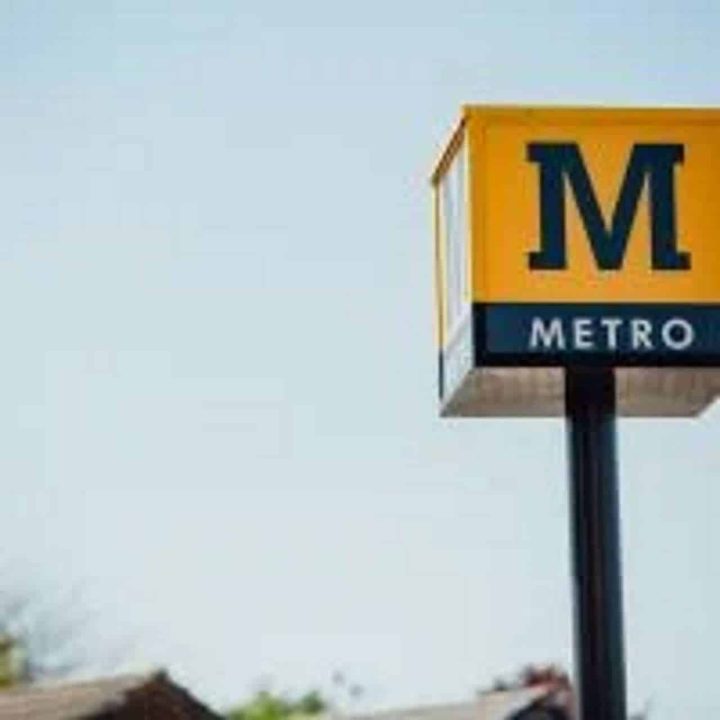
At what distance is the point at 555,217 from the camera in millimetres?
8188

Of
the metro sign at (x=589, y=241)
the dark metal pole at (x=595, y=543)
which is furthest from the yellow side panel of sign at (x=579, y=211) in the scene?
the dark metal pole at (x=595, y=543)

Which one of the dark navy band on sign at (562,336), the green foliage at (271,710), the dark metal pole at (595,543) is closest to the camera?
the dark metal pole at (595,543)

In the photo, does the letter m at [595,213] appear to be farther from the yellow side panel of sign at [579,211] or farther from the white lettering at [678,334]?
the white lettering at [678,334]

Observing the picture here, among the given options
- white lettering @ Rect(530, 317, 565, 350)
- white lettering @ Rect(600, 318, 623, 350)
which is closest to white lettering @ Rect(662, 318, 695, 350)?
white lettering @ Rect(600, 318, 623, 350)

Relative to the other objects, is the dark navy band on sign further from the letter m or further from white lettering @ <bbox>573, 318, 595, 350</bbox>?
the letter m

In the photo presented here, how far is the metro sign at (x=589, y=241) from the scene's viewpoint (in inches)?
321

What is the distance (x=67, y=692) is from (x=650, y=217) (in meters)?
22.6

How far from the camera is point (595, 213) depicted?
8.20 meters

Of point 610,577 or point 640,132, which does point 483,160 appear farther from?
point 610,577

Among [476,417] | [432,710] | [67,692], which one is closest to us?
[476,417]

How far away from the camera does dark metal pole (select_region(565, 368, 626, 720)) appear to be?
771 cm

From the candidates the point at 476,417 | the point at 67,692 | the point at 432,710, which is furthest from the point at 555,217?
the point at 432,710

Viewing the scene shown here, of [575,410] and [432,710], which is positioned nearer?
[575,410]

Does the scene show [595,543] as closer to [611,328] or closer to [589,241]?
[611,328]
